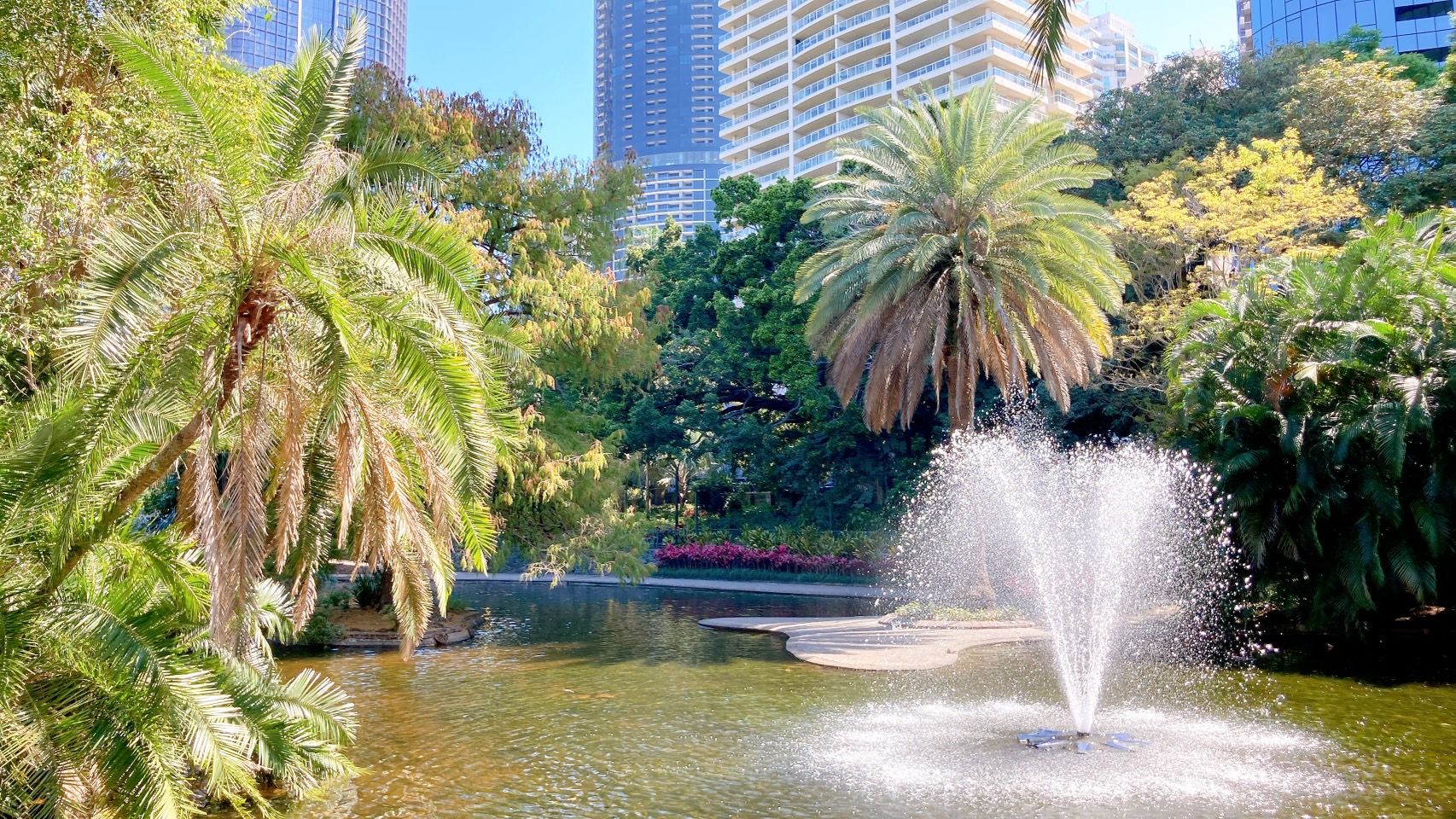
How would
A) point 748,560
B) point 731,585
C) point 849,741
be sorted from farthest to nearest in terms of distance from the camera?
point 748,560 → point 731,585 → point 849,741

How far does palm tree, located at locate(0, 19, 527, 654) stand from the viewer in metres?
7.15

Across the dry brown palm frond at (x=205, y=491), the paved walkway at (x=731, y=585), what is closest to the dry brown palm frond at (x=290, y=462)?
the dry brown palm frond at (x=205, y=491)

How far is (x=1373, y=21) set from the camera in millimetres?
63812

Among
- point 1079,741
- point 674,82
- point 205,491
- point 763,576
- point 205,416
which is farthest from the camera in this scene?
point 674,82

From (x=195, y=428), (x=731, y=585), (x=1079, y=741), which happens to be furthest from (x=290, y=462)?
(x=731, y=585)

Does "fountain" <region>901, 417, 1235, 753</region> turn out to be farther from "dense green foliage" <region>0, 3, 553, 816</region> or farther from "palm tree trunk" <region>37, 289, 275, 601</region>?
"palm tree trunk" <region>37, 289, 275, 601</region>

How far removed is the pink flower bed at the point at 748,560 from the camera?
3184 cm

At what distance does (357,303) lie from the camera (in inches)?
303

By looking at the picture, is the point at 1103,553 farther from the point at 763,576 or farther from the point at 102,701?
the point at 763,576

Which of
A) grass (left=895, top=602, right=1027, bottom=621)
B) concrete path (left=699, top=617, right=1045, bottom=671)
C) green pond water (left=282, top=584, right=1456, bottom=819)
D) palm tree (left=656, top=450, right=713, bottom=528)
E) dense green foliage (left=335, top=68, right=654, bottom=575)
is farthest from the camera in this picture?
palm tree (left=656, top=450, right=713, bottom=528)

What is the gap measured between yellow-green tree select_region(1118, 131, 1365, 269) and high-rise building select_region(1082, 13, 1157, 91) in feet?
438

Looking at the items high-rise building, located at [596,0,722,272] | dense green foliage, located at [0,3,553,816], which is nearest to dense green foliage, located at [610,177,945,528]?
dense green foliage, located at [0,3,553,816]

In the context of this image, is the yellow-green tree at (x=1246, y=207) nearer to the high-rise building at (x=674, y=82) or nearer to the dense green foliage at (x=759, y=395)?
the dense green foliage at (x=759, y=395)

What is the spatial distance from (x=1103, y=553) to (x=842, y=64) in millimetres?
66422
